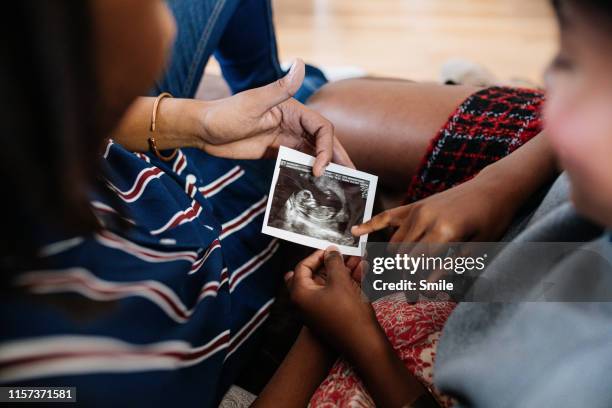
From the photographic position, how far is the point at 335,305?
2.68ft

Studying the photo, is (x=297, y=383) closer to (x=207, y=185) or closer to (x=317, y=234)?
(x=317, y=234)

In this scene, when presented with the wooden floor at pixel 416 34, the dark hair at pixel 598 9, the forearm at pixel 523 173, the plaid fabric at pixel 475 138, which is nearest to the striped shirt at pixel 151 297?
the plaid fabric at pixel 475 138

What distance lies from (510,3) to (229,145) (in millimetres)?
2254

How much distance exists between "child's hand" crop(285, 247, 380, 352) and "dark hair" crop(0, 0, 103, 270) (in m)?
0.43

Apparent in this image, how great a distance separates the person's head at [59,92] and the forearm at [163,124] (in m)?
0.46

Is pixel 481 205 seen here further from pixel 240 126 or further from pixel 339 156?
pixel 240 126

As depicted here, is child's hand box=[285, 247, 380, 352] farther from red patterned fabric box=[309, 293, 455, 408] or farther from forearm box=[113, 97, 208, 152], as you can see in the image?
forearm box=[113, 97, 208, 152]

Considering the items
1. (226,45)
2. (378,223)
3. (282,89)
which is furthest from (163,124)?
(378,223)

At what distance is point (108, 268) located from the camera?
0.72 m

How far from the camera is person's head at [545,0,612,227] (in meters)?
0.43

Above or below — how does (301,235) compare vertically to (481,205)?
below

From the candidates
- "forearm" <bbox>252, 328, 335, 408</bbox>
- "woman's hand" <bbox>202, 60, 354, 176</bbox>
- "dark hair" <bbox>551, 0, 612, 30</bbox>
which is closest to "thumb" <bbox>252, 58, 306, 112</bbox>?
"woman's hand" <bbox>202, 60, 354, 176</bbox>

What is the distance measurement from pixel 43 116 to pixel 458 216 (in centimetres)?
59

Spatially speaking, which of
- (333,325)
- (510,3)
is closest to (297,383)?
(333,325)
